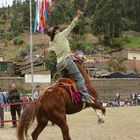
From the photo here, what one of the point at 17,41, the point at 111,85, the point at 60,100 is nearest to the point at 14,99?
the point at 60,100

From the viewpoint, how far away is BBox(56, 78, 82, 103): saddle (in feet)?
→ 39.8

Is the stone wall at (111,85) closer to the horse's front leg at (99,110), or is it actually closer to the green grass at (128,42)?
the green grass at (128,42)

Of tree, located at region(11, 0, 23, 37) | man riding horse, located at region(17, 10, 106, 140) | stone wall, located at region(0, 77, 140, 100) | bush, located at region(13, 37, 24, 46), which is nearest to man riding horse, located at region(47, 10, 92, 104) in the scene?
man riding horse, located at region(17, 10, 106, 140)

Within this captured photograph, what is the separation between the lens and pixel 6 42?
4053 inches

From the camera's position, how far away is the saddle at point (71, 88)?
477 inches

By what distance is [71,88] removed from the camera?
1222cm

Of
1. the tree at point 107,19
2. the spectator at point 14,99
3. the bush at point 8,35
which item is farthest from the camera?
the bush at point 8,35

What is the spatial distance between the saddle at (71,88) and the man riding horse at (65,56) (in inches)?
5.9

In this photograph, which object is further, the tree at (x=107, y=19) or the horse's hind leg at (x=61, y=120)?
the tree at (x=107, y=19)

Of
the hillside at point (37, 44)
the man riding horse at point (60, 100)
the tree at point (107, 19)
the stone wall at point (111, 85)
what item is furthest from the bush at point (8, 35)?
the man riding horse at point (60, 100)

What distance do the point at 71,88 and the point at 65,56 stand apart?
79 cm

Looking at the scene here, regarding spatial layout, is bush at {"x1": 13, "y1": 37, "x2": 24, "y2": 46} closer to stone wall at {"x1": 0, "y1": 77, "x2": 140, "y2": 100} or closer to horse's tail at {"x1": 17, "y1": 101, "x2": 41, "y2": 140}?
stone wall at {"x1": 0, "y1": 77, "x2": 140, "y2": 100}

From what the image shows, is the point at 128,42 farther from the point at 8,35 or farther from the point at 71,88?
the point at 71,88

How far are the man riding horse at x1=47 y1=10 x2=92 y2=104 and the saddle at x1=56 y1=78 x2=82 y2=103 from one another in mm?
150
